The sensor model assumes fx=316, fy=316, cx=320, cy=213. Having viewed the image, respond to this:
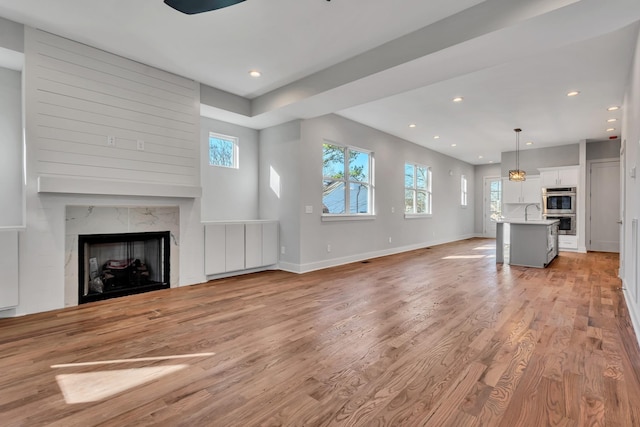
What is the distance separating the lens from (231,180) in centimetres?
559

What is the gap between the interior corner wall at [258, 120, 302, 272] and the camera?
5.39 m

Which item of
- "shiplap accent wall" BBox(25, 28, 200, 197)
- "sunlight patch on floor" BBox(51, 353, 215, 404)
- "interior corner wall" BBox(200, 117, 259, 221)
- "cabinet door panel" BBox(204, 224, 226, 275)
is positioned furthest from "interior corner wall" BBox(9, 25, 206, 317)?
"interior corner wall" BBox(200, 117, 259, 221)

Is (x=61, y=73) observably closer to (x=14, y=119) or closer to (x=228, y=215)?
(x=14, y=119)

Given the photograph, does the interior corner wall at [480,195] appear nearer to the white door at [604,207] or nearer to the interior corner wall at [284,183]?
the white door at [604,207]

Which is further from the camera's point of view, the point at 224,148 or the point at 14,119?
the point at 224,148

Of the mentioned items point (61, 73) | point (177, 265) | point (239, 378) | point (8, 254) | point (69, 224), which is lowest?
point (239, 378)

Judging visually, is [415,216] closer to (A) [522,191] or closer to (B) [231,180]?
(A) [522,191]

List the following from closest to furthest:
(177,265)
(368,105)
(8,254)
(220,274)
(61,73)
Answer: (8,254), (61,73), (177,265), (220,274), (368,105)

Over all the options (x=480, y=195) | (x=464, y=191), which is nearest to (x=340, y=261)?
(x=464, y=191)

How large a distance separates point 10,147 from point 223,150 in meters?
2.71

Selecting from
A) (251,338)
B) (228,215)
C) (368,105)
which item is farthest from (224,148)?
(251,338)

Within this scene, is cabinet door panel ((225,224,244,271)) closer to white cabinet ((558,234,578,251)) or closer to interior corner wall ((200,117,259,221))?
interior corner wall ((200,117,259,221))

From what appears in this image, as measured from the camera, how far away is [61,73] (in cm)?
343

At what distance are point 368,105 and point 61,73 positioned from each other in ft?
13.9
